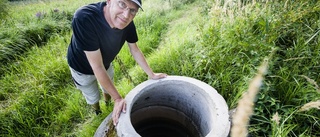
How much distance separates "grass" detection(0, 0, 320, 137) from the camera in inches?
78.2

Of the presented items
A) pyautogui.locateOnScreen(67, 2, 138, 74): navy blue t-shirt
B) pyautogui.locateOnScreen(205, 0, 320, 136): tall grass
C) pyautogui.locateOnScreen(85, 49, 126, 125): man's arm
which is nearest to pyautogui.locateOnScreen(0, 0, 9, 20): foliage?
pyautogui.locateOnScreen(67, 2, 138, 74): navy blue t-shirt

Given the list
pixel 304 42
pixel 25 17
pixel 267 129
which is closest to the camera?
pixel 267 129

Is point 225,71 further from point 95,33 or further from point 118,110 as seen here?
point 95,33

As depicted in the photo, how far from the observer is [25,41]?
485cm

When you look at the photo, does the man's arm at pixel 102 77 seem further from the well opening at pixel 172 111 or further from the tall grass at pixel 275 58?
the tall grass at pixel 275 58

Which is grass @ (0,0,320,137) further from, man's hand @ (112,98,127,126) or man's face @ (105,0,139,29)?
man's face @ (105,0,139,29)

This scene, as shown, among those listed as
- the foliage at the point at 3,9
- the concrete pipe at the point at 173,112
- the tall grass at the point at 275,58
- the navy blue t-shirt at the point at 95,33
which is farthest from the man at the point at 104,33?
the foliage at the point at 3,9

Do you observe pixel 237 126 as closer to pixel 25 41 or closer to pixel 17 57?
pixel 17 57

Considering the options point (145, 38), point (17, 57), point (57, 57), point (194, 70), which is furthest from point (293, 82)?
point (17, 57)

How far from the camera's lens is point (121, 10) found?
5.47ft

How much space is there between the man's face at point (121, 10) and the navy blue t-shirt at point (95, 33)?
0.42ft

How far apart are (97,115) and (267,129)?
6.61ft

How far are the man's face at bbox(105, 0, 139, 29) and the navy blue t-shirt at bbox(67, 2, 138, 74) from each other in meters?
0.13

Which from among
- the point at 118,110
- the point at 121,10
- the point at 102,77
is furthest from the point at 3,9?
the point at 118,110
